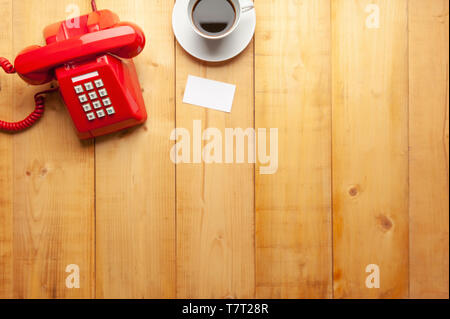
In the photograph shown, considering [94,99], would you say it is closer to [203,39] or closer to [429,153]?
[203,39]

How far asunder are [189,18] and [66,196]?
501 mm

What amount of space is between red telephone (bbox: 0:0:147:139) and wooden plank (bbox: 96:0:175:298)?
5 cm

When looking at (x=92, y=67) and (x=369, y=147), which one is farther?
(x=369, y=147)

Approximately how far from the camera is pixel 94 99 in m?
0.66

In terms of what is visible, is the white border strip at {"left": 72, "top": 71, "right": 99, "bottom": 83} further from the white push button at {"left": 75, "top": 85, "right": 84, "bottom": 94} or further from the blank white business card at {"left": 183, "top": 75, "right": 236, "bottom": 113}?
the blank white business card at {"left": 183, "top": 75, "right": 236, "bottom": 113}

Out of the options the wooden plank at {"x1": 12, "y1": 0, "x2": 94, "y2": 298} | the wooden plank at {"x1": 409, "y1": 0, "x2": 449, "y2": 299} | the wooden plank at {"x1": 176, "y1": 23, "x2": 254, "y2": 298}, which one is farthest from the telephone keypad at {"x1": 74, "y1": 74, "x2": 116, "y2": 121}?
the wooden plank at {"x1": 409, "y1": 0, "x2": 449, "y2": 299}

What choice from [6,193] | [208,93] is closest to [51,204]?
[6,193]

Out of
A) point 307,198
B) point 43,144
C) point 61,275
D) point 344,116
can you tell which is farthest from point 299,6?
point 61,275

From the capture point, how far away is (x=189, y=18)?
0.66m

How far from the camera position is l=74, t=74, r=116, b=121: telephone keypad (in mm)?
646

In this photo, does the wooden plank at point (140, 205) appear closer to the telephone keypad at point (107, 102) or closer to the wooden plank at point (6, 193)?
the telephone keypad at point (107, 102)

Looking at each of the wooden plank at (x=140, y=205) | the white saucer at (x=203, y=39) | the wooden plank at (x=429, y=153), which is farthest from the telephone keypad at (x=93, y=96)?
the wooden plank at (x=429, y=153)

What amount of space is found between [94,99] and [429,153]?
789 mm

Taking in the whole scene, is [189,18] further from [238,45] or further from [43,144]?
[43,144]
